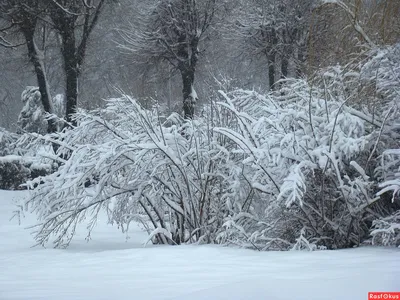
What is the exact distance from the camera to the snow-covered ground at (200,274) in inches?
120

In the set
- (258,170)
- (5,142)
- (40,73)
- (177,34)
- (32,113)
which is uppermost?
(177,34)

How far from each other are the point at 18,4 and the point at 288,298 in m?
13.0

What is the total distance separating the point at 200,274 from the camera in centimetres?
389

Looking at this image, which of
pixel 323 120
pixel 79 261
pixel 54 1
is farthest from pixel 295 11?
pixel 79 261

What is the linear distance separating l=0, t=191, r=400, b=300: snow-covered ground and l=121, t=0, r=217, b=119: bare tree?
11.1 metres

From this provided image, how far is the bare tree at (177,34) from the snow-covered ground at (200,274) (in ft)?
36.6

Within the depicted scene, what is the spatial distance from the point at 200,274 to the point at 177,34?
1353cm

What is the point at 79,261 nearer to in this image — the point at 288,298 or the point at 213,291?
the point at 213,291

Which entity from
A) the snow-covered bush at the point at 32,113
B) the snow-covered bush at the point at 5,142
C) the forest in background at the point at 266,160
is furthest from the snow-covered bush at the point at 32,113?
the forest in background at the point at 266,160

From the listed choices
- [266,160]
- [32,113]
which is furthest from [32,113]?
[266,160]

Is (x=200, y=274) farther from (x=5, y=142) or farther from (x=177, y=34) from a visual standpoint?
(x=5, y=142)

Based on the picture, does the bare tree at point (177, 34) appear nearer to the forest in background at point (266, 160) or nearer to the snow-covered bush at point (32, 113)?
the snow-covered bush at point (32, 113)

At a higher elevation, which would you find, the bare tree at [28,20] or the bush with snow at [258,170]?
the bare tree at [28,20]

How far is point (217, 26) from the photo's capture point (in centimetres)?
1711
